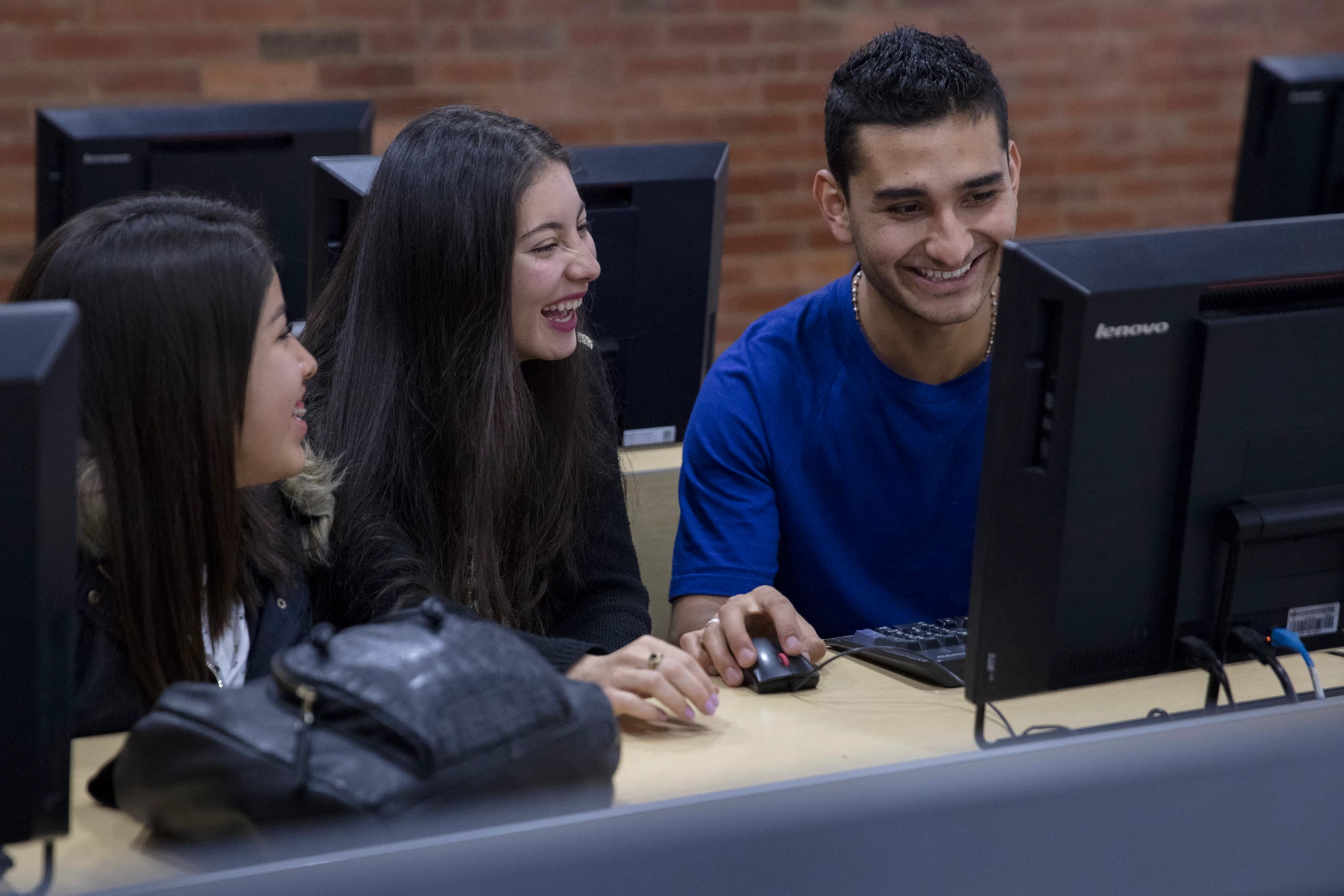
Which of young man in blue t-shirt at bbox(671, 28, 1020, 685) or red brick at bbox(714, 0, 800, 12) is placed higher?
red brick at bbox(714, 0, 800, 12)

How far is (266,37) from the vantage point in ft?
11.3

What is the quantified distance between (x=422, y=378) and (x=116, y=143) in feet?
2.79

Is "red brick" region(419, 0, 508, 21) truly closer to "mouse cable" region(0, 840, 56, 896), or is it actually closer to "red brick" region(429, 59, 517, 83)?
"red brick" region(429, 59, 517, 83)

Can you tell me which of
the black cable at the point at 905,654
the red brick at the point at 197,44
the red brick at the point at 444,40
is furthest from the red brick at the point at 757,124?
the black cable at the point at 905,654

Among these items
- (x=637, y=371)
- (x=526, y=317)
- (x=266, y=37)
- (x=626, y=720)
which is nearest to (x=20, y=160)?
(x=266, y=37)

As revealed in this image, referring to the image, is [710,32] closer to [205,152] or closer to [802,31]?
[802,31]

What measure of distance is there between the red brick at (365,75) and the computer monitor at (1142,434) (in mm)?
2717

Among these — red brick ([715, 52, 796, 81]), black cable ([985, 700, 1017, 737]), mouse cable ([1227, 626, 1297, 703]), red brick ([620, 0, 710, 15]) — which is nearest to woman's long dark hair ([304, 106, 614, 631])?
black cable ([985, 700, 1017, 737])

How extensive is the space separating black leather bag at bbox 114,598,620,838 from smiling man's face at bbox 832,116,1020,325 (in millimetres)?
875

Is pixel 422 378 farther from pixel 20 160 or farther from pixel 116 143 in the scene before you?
pixel 20 160

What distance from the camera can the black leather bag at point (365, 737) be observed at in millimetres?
940

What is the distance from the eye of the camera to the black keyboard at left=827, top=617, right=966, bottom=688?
141 cm

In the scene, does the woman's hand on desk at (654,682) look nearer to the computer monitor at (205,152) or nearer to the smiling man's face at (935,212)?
the smiling man's face at (935,212)

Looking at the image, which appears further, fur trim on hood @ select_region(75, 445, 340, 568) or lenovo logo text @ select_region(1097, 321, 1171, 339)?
fur trim on hood @ select_region(75, 445, 340, 568)
